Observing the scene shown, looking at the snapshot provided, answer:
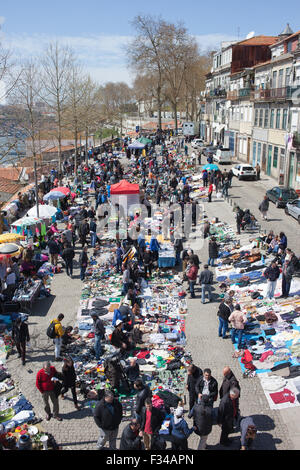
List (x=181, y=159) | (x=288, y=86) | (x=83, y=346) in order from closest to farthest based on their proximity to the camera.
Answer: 1. (x=83, y=346)
2. (x=288, y=86)
3. (x=181, y=159)

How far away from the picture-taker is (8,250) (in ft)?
49.9

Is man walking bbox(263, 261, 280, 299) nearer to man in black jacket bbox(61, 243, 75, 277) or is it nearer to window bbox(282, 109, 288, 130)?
man in black jacket bbox(61, 243, 75, 277)

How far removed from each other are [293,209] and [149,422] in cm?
1778

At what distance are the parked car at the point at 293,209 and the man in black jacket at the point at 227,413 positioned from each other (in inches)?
633

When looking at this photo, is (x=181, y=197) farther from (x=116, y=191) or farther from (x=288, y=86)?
(x=288, y=86)

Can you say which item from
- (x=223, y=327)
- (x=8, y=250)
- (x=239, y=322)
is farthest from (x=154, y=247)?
(x=239, y=322)

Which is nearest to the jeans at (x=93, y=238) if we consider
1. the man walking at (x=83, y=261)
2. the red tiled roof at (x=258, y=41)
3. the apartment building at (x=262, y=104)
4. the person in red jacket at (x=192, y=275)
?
the man walking at (x=83, y=261)

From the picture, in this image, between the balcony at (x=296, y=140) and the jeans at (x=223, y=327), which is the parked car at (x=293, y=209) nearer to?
the balcony at (x=296, y=140)

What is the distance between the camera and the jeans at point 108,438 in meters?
7.52

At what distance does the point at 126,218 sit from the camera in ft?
77.6

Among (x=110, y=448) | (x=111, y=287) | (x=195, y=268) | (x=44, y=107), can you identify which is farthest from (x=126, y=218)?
(x=44, y=107)

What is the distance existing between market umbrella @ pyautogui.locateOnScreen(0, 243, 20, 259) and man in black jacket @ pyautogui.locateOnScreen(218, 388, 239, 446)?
1014cm

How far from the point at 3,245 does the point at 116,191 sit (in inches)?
397

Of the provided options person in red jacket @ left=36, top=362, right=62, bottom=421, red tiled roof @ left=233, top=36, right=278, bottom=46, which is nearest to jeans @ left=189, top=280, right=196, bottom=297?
person in red jacket @ left=36, top=362, right=62, bottom=421
